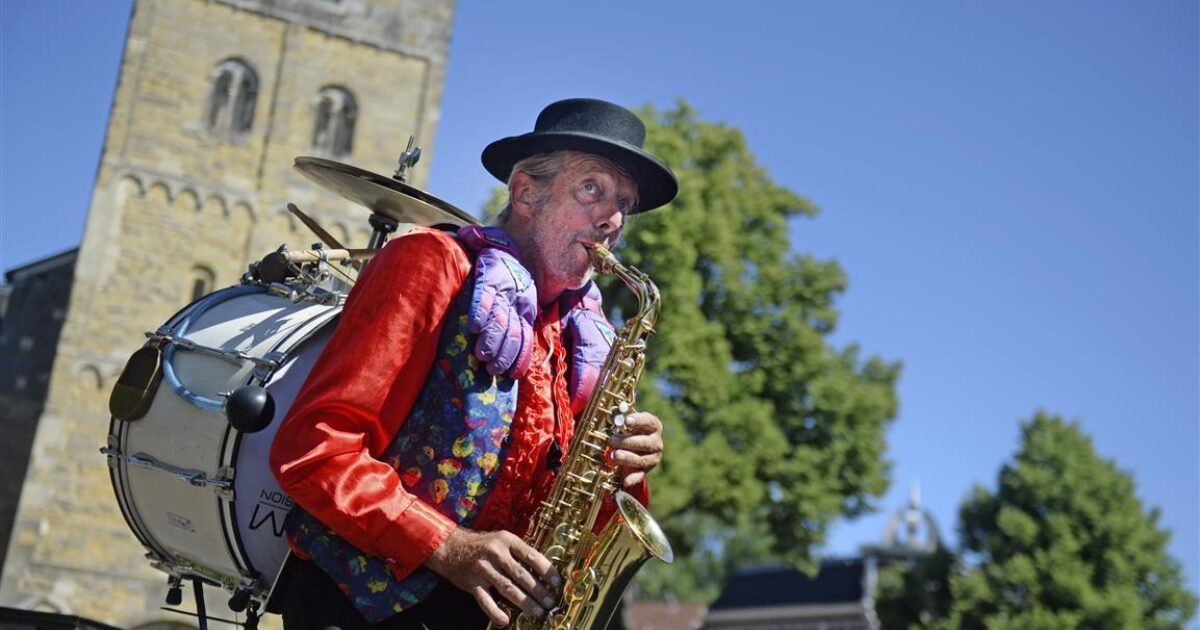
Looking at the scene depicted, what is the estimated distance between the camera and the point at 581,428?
133 inches

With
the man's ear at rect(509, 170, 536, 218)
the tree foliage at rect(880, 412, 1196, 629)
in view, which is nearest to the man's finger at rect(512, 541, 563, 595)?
the man's ear at rect(509, 170, 536, 218)

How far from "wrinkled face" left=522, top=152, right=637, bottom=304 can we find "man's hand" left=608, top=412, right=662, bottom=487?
16.8 inches

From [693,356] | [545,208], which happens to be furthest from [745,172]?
[545,208]

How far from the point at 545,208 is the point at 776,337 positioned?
22.0 metres

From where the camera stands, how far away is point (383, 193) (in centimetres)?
469

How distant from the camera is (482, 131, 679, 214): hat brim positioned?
344 centimetres

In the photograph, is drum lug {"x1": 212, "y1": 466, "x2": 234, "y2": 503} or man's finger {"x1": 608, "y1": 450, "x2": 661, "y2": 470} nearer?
man's finger {"x1": 608, "y1": 450, "x2": 661, "y2": 470}

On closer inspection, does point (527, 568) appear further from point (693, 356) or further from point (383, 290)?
point (693, 356)

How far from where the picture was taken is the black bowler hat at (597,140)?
3445mm

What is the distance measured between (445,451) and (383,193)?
176cm

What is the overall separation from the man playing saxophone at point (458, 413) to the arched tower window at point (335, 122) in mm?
23187

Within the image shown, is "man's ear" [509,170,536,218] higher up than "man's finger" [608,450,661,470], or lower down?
higher up

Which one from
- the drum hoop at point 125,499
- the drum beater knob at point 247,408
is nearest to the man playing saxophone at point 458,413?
the drum beater knob at point 247,408

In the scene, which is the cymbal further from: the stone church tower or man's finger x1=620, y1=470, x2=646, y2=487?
the stone church tower
